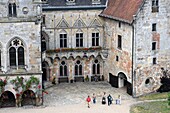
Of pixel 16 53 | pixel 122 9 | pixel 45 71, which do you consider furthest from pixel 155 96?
pixel 16 53

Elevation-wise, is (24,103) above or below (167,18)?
below

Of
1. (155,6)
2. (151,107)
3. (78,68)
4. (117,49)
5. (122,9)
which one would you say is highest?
(155,6)

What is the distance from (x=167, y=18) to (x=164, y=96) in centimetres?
951

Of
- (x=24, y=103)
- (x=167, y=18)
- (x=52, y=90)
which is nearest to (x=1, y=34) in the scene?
(x=24, y=103)

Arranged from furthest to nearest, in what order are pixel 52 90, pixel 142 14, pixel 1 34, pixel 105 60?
pixel 105 60 → pixel 52 90 → pixel 142 14 → pixel 1 34

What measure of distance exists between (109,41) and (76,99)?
34.0 feet

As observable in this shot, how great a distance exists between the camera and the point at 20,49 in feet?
155

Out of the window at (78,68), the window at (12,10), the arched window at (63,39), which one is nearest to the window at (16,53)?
the window at (12,10)

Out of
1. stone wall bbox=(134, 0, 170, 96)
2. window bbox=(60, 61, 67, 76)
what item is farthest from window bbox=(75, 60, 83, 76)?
stone wall bbox=(134, 0, 170, 96)

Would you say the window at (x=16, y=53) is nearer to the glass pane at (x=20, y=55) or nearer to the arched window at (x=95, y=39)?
the glass pane at (x=20, y=55)

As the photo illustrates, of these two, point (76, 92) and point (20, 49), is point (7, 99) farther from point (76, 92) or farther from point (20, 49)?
point (76, 92)

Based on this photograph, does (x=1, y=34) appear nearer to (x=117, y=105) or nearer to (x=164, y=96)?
(x=117, y=105)

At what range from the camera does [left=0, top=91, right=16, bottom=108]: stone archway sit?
47381mm

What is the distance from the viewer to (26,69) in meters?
47.2
